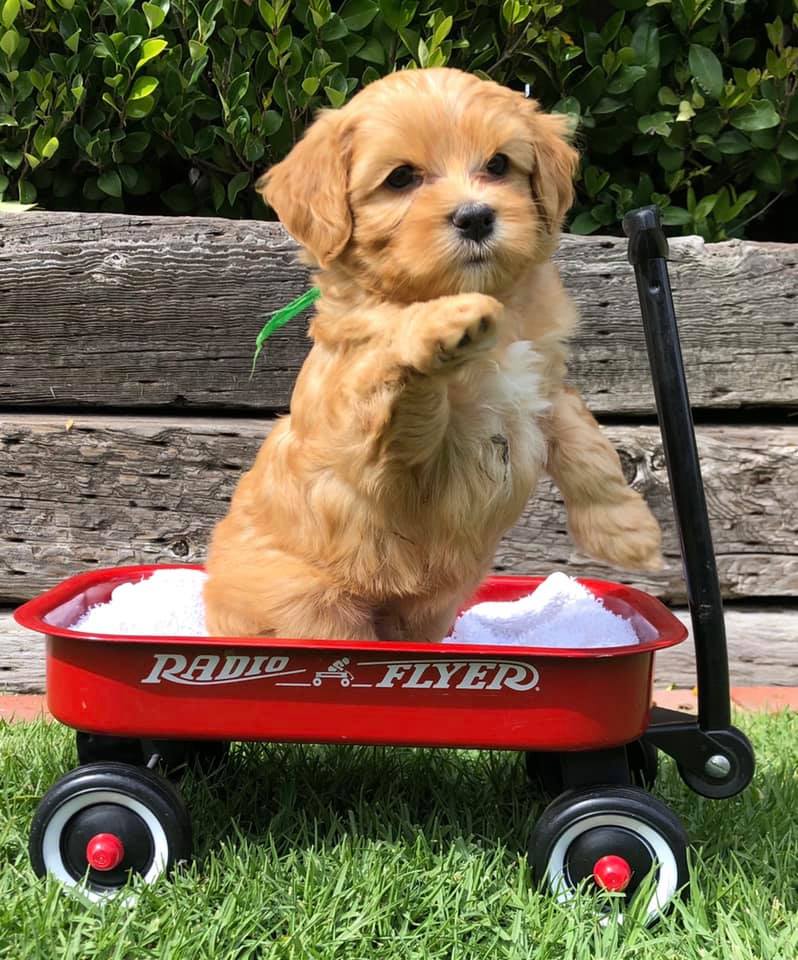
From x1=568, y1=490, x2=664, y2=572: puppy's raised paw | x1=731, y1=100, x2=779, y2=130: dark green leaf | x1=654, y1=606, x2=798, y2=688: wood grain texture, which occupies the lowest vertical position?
x1=654, y1=606, x2=798, y2=688: wood grain texture

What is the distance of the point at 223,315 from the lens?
3572 mm

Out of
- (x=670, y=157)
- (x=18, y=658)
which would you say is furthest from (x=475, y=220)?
(x=18, y=658)

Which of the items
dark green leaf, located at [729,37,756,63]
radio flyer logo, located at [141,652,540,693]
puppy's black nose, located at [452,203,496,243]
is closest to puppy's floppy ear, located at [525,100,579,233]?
puppy's black nose, located at [452,203,496,243]

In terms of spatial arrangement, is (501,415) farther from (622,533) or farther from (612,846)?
(612,846)

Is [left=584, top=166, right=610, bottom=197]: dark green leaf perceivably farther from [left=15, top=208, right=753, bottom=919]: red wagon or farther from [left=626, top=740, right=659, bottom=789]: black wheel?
[left=626, top=740, right=659, bottom=789]: black wheel

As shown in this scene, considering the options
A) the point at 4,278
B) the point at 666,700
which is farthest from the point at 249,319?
the point at 666,700

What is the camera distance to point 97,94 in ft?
12.1

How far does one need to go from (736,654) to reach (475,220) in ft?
8.31

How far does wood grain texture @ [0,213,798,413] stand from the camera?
139 inches

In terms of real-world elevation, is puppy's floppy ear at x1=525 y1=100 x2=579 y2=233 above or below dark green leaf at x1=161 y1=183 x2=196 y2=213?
above

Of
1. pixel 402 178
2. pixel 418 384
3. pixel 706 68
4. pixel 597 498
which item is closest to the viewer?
pixel 418 384

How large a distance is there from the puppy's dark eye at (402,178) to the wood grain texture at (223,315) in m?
1.61

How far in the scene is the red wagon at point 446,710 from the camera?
2051 mm

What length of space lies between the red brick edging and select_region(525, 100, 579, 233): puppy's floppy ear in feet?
6.63
